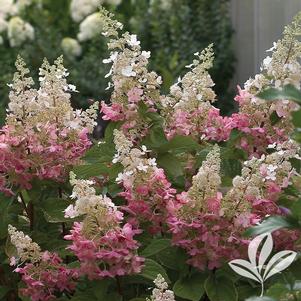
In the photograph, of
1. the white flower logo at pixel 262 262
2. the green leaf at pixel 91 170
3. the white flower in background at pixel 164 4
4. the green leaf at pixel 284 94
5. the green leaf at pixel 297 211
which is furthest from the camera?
the white flower in background at pixel 164 4

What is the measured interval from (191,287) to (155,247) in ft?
0.38

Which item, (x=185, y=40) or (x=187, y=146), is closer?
(x=187, y=146)

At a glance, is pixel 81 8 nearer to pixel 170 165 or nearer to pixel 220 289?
pixel 170 165

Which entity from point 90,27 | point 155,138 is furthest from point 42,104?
point 90,27

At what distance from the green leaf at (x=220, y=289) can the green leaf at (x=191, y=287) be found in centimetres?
2

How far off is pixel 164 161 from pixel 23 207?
365mm

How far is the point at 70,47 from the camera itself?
30.3 feet

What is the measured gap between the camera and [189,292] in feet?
7.37

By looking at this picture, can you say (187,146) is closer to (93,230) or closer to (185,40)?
(93,230)

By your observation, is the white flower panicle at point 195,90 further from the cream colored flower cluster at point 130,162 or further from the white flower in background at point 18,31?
the white flower in background at point 18,31

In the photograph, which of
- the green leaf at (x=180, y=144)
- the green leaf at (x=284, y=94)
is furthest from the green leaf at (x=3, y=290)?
the green leaf at (x=284, y=94)

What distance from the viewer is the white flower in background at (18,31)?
9.02 metres

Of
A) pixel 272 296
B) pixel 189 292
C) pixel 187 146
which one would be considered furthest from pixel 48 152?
pixel 272 296

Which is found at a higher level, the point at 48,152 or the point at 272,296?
the point at 48,152
